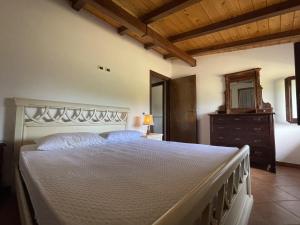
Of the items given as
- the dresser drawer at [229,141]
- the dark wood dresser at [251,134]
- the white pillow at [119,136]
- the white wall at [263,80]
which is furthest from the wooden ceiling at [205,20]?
the dresser drawer at [229,141]

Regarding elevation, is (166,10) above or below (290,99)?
A: above

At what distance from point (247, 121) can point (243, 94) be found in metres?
0.74

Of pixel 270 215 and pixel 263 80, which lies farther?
pixel 263 80

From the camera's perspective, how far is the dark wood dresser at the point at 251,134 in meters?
3.19

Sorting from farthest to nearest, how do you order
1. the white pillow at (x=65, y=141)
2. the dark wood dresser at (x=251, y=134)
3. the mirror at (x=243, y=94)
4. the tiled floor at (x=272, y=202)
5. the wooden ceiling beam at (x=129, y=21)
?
the mirror at (x=243, y=94) → the dark wood dresser at (x=251, y=134) → the wooden ceiling beam at (x=129, y=21) → the white pillow at (x=65, y=141) → the tiled floor at (x=272, y=202)

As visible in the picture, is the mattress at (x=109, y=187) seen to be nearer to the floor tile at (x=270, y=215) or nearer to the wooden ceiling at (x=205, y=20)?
the floor tile at (x=270, y=215)

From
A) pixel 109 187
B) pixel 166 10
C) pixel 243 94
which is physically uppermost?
pixel 166 10

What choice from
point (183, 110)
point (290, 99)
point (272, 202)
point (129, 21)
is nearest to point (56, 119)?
point (129, 21)

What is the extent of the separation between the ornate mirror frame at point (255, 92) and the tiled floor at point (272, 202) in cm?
134

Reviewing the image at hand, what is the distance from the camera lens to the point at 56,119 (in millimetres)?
2332

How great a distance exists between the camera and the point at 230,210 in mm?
1249

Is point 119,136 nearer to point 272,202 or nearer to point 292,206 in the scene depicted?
point 272,202

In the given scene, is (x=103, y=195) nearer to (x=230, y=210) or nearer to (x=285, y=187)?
(x=230, y=210)

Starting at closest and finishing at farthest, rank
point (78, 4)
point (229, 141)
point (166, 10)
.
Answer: point (78, 4)
point (166, 10)
point (229, 141)
